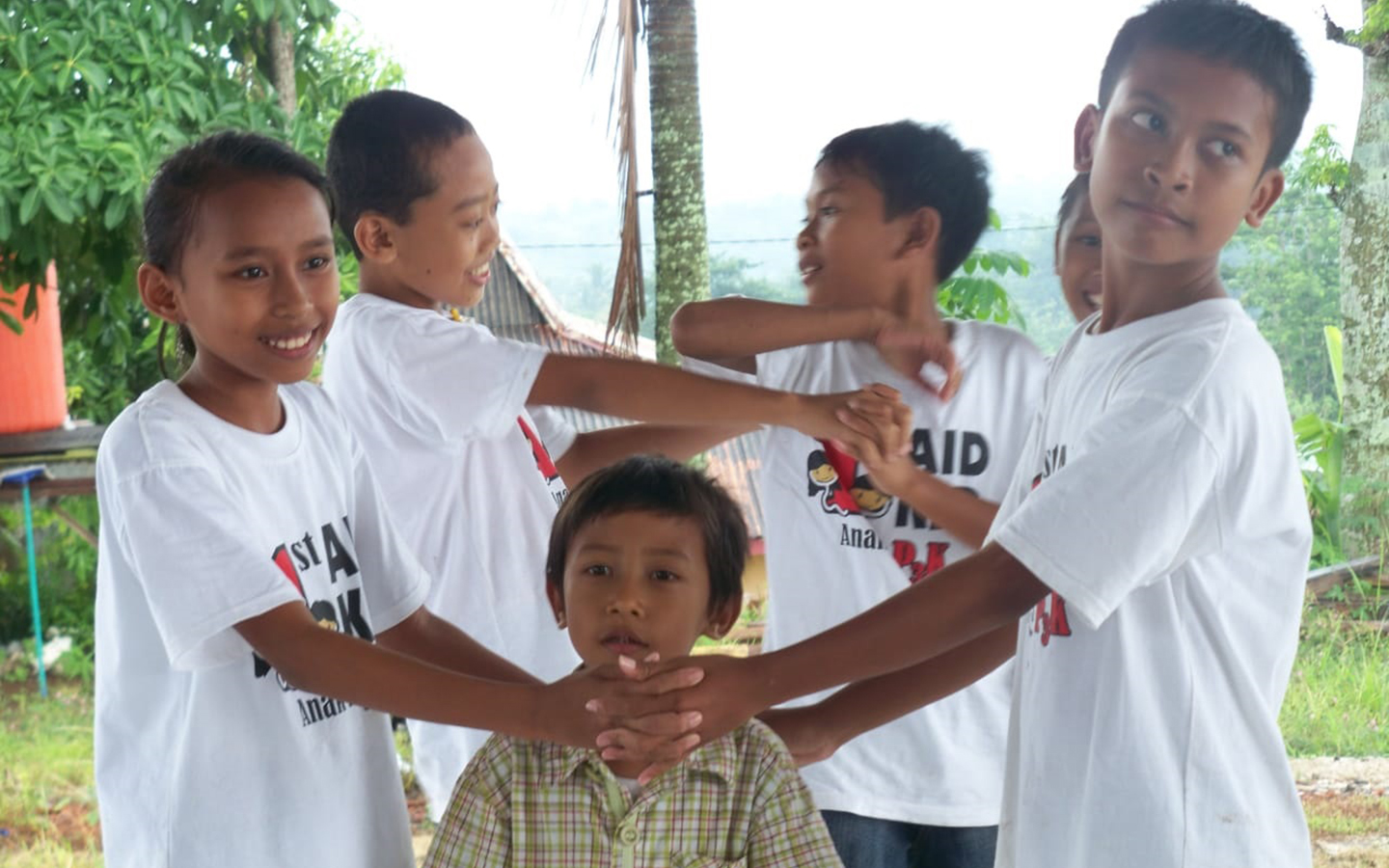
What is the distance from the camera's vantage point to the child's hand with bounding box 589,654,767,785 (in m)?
1.33

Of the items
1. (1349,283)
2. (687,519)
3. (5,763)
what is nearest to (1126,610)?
(687,519)

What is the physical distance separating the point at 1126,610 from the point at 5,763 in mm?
4503

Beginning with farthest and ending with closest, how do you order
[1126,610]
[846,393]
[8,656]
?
[8,656] < [846,393] < [1126,610]

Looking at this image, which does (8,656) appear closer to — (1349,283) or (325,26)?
(325,26)

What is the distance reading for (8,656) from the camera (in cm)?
586

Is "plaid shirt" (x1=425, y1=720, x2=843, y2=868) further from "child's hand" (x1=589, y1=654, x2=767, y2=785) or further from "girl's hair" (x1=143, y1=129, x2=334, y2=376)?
"girl's hair" (x1=143, y1=129, x2=334, y2=376)

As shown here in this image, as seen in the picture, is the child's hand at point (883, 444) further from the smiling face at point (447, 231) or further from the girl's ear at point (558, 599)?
the smiling face at point (447, 231)

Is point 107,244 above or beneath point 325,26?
beneath

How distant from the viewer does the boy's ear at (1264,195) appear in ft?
4.59

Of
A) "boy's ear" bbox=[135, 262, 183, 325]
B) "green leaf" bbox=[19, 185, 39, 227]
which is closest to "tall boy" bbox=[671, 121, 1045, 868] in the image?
"boy's ear" bbox=[135, 262, 183, 325]

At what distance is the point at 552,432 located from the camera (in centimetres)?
220

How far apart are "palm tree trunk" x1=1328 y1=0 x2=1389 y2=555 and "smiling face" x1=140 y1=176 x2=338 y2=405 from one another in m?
3.94

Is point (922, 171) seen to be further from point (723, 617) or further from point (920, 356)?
point (723, 617)

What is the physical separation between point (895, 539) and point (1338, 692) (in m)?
3.14
